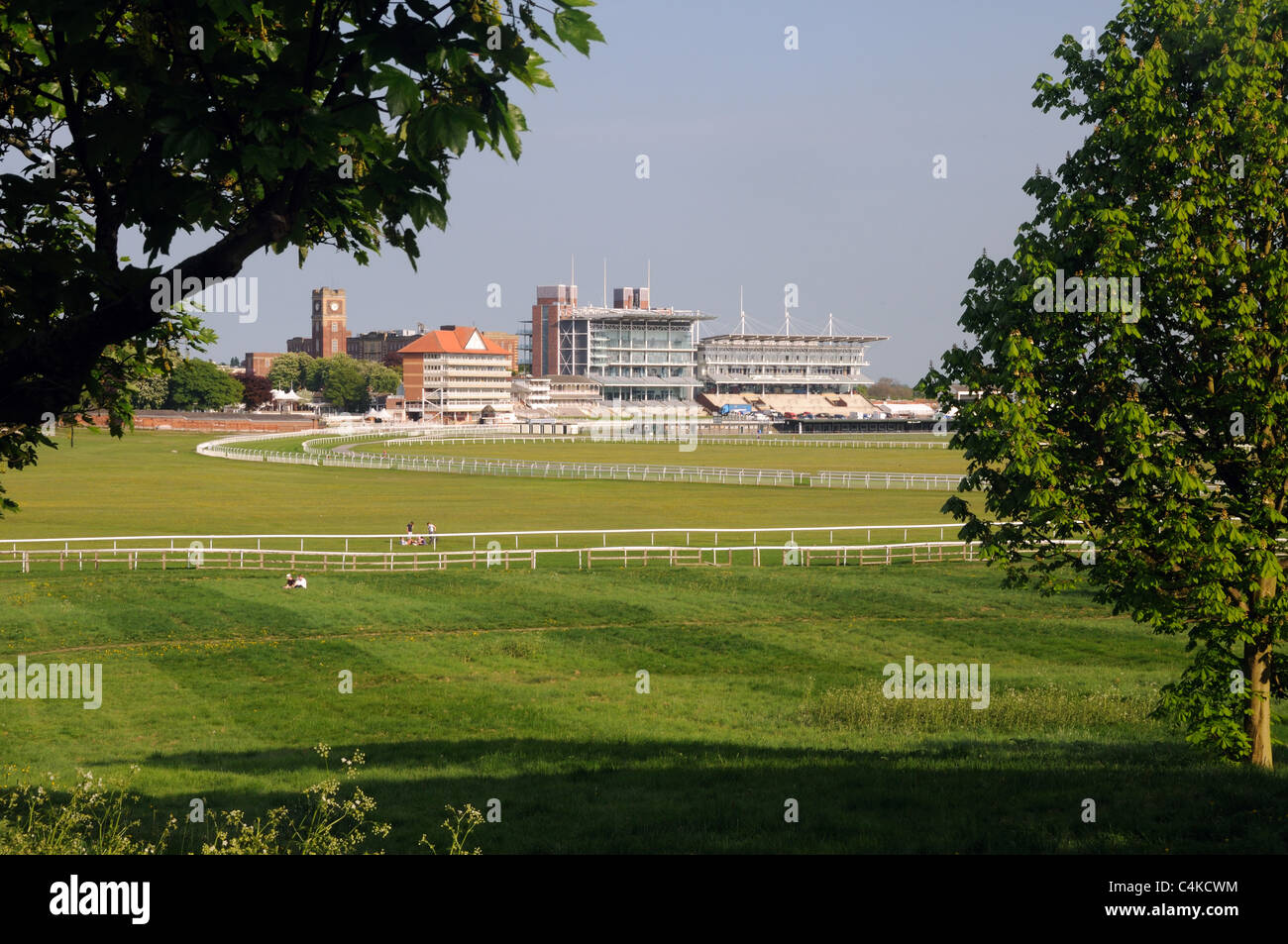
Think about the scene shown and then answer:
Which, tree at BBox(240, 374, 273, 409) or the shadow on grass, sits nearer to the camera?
the shadow on grass

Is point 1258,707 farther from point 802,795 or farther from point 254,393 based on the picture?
point 254,393

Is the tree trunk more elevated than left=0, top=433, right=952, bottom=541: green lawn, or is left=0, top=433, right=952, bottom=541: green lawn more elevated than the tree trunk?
the tree trunk

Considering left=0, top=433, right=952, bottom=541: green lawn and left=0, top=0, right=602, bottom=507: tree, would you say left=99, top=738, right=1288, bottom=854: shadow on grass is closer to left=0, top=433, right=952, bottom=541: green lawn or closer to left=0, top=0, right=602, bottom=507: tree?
left=0, top=0, right=602, bottom=507: tree

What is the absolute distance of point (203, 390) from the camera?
166 meters

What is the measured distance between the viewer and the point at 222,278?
14.1ft

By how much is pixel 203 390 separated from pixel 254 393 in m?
19.7

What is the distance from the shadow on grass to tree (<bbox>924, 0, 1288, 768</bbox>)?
5.78ft

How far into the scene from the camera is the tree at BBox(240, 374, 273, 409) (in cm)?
18500

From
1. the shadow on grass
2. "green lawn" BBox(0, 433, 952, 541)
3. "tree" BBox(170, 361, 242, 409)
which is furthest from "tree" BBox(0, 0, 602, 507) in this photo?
"tree" BBox(170, 361, 242, 409)
